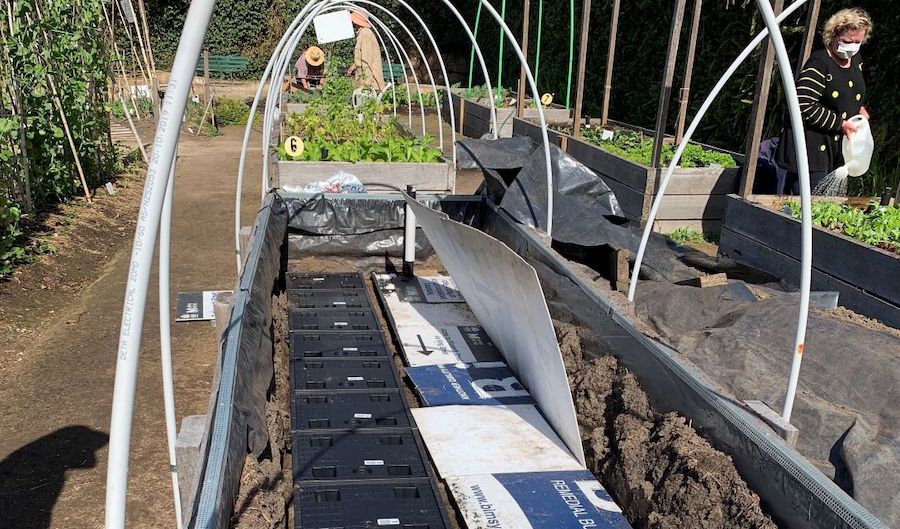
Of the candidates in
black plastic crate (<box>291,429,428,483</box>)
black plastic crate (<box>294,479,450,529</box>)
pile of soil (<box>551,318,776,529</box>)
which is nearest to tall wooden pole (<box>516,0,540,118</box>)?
pile of soil (<box>551,318,776,529</box>)

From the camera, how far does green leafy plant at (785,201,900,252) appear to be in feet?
14.1

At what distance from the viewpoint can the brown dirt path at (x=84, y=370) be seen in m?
2.87

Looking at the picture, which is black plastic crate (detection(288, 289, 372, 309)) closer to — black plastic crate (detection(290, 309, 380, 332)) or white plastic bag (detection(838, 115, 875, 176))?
black plastic crate (detection(290, 309, 380, 332))

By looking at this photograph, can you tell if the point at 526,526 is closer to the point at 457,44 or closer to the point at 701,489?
the point at 701,489

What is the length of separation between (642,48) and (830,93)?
6217 mm

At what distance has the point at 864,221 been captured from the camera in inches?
181

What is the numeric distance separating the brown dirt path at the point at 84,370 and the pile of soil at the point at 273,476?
529 millimetres

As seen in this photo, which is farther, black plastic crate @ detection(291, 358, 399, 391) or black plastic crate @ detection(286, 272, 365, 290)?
black plastic crate @ detection(286, 272, 365, 290)

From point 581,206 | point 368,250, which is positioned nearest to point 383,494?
point 581,206

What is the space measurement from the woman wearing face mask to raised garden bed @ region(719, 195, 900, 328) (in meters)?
0.52

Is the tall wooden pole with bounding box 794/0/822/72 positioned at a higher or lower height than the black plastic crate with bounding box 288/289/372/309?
higher

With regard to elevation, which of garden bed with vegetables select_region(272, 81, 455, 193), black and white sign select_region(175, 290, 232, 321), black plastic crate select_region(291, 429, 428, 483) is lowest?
black and white sign select_region(175, 290, 232, 321)

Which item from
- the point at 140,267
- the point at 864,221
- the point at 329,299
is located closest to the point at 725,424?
the point at 140,267

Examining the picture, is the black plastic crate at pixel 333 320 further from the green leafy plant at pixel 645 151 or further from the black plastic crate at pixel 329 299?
the green leafy plant at pixel 645 151
